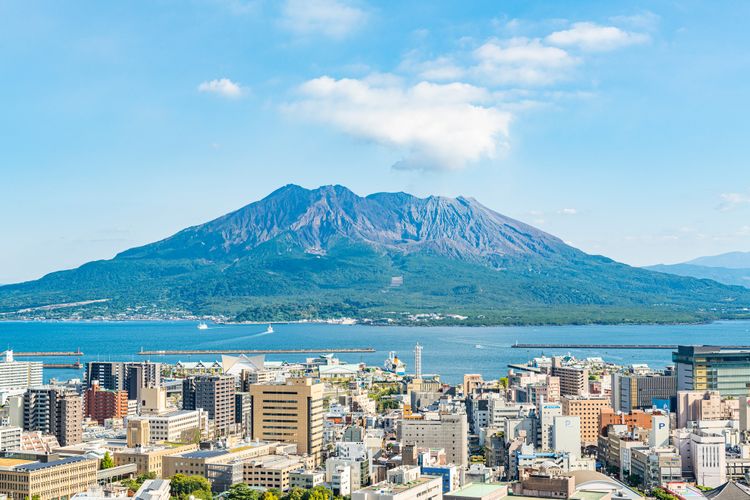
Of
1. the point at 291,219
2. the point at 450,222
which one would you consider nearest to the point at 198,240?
the point at 291,219

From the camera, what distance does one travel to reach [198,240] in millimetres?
129500

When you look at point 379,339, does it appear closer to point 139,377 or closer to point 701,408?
point 139,377

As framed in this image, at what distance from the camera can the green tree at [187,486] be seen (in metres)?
17.1

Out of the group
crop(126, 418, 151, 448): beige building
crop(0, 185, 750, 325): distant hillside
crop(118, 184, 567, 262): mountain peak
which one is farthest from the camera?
crop(118, 184, 567, 262): mountain peak

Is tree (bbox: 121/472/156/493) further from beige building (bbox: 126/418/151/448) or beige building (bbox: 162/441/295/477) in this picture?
beige building (bbox: 126/418/151/448)

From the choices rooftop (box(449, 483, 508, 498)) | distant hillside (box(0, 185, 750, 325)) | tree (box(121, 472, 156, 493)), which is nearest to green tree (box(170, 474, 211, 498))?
tree (box(121, 472, 156, 493))

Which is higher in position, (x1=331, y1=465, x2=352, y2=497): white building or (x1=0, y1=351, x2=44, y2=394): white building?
(x1=0, y1=351, x2=44, y2=394): white building

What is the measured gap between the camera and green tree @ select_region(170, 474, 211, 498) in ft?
56.2

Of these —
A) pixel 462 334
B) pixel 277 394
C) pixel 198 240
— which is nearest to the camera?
pixel 277 394

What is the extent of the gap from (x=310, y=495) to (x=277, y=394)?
5.84 metres

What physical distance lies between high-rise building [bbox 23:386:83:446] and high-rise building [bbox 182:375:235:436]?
11.2ft

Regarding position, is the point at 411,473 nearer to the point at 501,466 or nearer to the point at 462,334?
the point at 501,466

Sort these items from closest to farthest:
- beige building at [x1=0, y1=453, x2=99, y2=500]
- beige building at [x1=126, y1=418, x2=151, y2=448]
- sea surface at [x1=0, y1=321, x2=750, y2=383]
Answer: beige building at [x1=0, y1=453, x2=99, y2=500], beige building at [x1=126, y1=418, x2=151, y2=448], sea surface at [x1=0, y1=321, x2=750, y2=383]

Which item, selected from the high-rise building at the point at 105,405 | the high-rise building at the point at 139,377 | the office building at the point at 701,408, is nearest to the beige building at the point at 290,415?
the high-rise building at the point at 105,405
